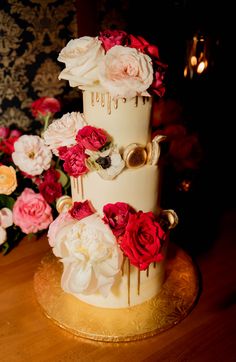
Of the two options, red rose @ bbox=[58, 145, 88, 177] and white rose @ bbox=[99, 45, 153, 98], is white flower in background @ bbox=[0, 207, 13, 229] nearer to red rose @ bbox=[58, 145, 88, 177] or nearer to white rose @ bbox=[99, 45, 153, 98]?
red rose @ bbox=[58, 145, 88, 177]

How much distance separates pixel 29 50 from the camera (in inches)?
64.1

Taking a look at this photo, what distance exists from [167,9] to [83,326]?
4.54 feet

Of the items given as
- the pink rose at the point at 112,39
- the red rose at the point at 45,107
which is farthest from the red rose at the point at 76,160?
the red rose at the point at 45,107

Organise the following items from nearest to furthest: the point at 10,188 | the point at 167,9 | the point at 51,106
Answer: the point at 10,188 → the point at 51,106 → the point at 167,9

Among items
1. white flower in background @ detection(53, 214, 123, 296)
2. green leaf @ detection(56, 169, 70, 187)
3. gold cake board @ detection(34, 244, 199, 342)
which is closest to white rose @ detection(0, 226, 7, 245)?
gold cake board @ detection(34, 244, 199, 342)

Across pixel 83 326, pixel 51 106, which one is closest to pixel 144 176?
pixel 83 326

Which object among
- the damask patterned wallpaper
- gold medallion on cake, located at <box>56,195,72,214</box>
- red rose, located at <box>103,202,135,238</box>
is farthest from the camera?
the damask patterned wallpaper

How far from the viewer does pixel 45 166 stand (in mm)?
1373

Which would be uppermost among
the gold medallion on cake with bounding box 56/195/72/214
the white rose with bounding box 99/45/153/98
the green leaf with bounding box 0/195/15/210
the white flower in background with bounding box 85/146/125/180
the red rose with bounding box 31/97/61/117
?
the white rose with bounding box 99/45/153/98

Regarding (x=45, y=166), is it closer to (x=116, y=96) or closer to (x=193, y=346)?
(x=116, y=96)

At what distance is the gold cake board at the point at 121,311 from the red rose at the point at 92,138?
50 cm

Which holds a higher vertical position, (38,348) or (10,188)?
(10,188)

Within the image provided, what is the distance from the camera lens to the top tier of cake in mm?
972

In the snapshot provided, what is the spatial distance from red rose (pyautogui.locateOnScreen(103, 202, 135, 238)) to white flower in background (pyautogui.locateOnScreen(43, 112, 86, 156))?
0.68ft
